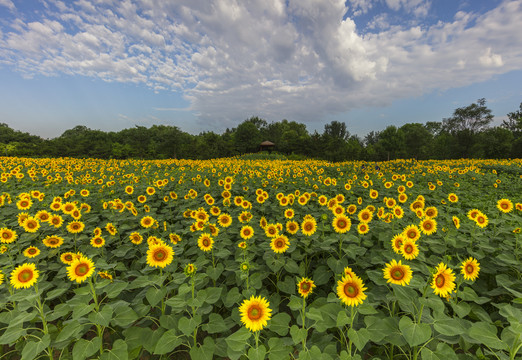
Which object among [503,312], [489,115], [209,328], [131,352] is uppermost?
[489,115]

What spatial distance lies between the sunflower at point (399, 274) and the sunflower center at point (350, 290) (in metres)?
0.38

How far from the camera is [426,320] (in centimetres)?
173

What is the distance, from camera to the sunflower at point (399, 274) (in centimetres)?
185

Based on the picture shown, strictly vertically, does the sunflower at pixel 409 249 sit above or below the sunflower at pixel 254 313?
above

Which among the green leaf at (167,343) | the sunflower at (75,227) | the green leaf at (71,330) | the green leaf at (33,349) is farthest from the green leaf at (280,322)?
the sunflower at (75,227)

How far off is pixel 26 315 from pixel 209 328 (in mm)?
1589

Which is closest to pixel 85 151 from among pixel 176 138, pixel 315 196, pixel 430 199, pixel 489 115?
pixel 176 138

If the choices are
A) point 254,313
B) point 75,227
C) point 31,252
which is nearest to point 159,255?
point 254,313

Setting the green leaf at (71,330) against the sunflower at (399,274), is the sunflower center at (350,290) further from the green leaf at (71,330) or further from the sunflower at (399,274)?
the green leaf at (71,330)

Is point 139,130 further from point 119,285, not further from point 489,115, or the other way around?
point 489,115

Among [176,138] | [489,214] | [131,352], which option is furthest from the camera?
[176,138]

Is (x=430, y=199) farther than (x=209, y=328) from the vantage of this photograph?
Yes

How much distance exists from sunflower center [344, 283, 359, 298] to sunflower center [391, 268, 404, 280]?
43 centimetres

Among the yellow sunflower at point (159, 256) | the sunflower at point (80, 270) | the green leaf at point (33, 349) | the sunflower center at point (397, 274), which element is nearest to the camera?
the green leaf at point (33, 349)
